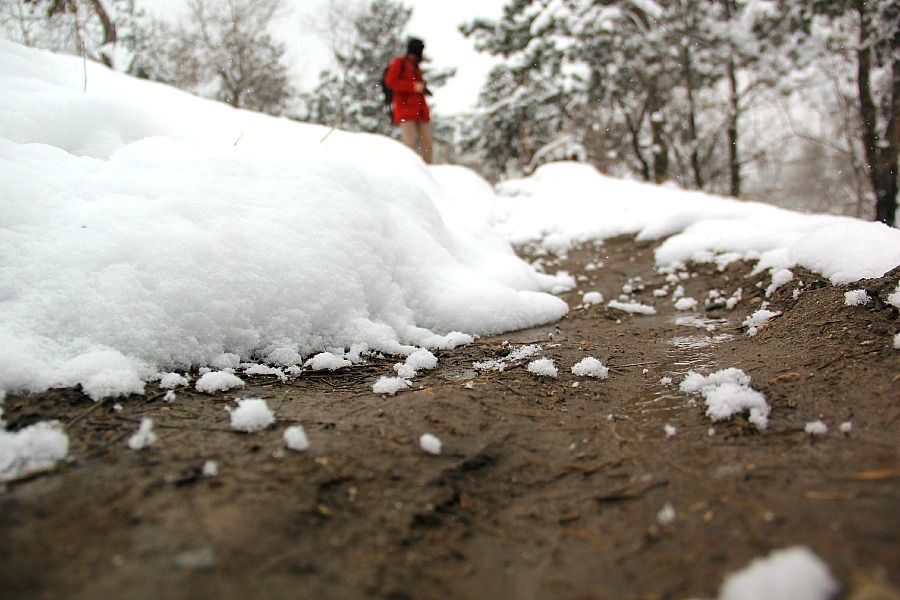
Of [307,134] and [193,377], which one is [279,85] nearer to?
[307,134]

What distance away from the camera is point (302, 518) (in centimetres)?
95

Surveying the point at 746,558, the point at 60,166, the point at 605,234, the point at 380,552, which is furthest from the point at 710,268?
the point at 60,166

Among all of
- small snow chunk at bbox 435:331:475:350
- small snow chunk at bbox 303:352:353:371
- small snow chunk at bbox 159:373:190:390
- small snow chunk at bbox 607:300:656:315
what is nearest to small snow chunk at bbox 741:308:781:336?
small snow chunk at bbox 607:300:656:315

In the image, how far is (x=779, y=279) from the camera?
256cm

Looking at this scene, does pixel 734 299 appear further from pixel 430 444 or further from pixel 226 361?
pixel 226 361

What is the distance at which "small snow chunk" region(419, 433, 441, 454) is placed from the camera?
4.06 ft

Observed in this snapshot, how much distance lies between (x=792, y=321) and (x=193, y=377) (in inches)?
97.9

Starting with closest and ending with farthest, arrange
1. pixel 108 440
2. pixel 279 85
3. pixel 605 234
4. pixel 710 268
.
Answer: pixel 108 440 → pixel 710 268 → pixel 605 234 → pixel 279 85

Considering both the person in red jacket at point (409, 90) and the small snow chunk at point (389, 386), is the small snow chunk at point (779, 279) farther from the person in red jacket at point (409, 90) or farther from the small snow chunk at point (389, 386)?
the person in red jacket at point (409, 90)

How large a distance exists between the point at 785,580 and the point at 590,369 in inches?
44.2

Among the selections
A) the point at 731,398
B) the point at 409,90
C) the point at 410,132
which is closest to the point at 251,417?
the point at 731,398

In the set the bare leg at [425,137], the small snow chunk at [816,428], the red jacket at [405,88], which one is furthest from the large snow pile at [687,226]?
the red jacket at [405,88]

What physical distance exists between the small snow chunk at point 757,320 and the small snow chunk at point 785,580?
5.44 ft

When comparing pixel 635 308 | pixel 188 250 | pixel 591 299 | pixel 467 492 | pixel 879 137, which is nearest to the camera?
pixel 467 492
